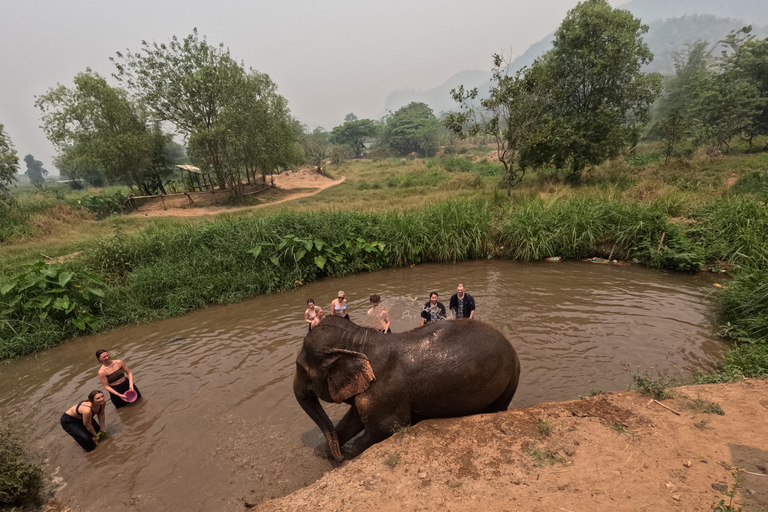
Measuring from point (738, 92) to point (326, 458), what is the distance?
3714cm

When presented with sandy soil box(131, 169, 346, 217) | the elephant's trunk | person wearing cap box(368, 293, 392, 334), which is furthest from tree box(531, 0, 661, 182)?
sandy soil box(131, 169, 346, 217)

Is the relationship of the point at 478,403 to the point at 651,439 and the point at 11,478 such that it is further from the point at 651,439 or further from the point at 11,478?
the point at 11,478

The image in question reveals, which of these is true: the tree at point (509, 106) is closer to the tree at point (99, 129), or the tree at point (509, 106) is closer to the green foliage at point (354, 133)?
the tree at point (99, 129)

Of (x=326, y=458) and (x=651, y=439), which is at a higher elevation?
(x=651, y=439)

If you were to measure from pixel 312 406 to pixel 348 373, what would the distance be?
78 centimetres

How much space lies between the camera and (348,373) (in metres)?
4.16

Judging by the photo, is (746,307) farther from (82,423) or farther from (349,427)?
(82,423)

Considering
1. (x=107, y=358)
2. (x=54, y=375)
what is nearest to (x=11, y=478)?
(x=107, y=358)

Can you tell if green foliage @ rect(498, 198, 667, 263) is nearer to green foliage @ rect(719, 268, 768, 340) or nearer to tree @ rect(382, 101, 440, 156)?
green foliage @ rect(719, 268, 768, 340)

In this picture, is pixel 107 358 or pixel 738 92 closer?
pixel 107 358

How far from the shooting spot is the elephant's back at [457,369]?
164 inches

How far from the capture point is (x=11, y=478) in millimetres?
4375

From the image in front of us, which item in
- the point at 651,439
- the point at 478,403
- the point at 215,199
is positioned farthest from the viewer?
the point at 215,199

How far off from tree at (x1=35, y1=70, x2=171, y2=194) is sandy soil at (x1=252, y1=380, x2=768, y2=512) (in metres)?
29.8
